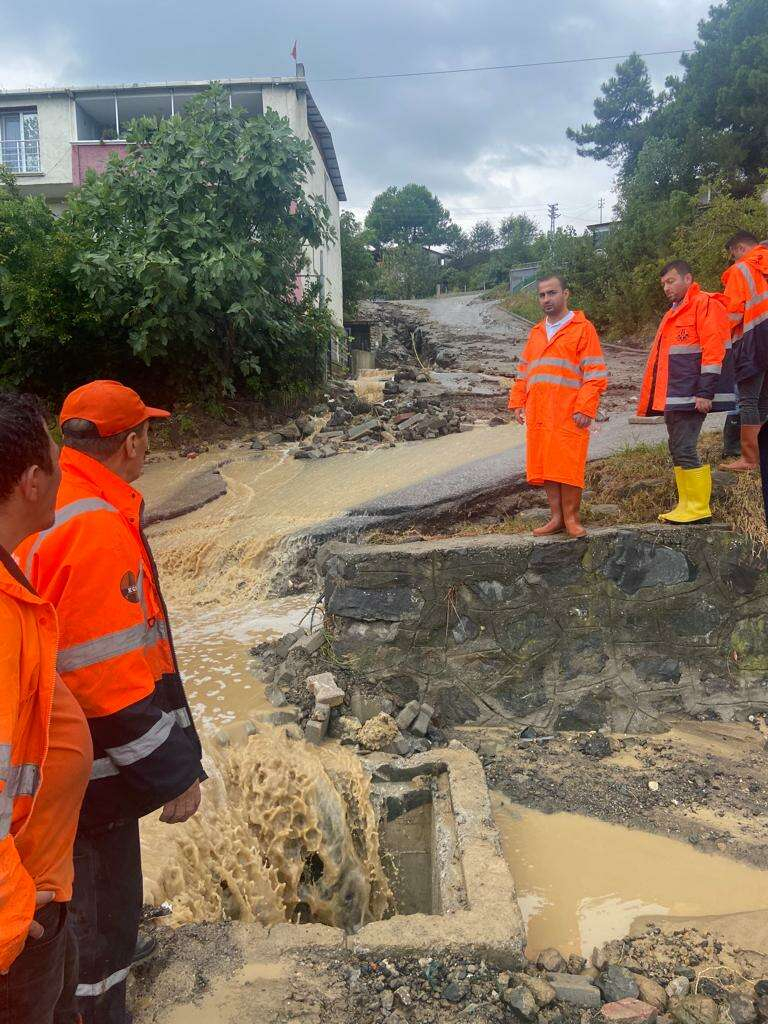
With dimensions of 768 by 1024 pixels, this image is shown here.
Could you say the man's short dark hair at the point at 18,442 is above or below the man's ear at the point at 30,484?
above

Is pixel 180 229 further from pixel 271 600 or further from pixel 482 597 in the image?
pixel 482 597

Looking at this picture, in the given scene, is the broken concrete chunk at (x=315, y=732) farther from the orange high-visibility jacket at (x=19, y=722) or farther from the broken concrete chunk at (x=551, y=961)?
the orange high-visibility jacket at (x=19, y=722)

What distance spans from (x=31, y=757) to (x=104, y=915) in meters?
0.86

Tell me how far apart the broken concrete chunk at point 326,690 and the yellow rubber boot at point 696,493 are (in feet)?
8.19

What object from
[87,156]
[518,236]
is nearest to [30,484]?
[87,156]

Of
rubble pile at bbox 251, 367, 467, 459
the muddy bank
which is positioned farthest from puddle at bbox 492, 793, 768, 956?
rubble pile at bbox 251, 367, 467, 459

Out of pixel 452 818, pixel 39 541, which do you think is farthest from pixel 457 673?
pixel 39 541

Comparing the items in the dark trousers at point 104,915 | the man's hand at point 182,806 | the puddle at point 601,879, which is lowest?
the puddle at point 601,879

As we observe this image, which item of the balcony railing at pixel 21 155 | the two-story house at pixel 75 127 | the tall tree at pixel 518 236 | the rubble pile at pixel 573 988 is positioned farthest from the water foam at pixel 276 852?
the tall tree at pixel 518 236

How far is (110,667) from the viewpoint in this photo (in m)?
1.81

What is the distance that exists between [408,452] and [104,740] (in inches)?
370

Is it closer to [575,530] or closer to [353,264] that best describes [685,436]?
[575,530]

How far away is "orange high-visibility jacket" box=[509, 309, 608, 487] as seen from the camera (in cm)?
455

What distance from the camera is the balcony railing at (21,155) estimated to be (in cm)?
1819
